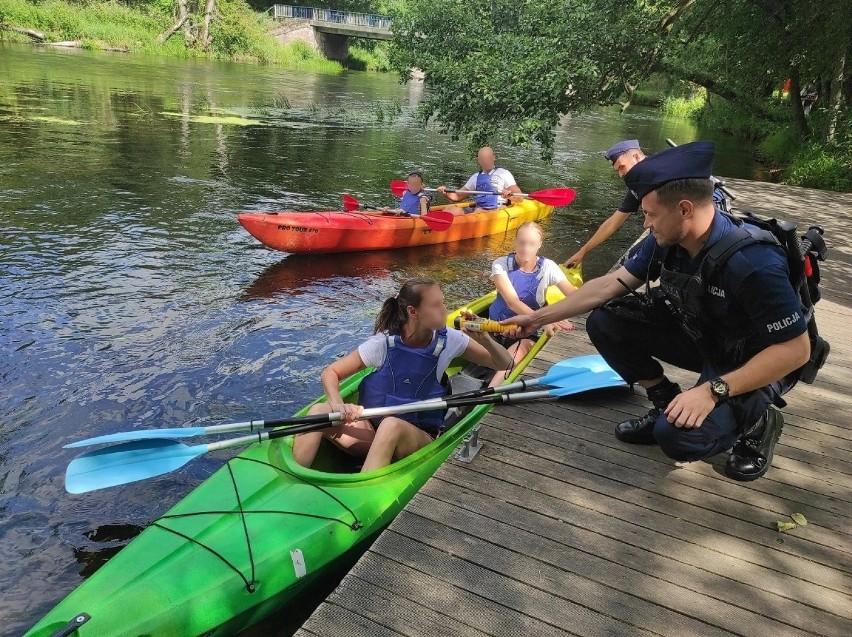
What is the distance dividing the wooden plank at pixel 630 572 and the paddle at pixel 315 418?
816 millimetres

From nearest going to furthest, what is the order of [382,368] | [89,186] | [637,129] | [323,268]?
[382,368], [323,268], [89,186], [637,129]

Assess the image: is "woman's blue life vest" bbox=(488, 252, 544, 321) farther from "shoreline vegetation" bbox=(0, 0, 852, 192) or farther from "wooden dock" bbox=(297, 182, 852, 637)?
"shoreline vegetation" bbox=(0, 0, 852, 192)

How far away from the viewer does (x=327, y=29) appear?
4112 cm

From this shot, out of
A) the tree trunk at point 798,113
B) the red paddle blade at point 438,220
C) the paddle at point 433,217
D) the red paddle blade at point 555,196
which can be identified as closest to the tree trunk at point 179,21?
the tree trunk at point 798,113

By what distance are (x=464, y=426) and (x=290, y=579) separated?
126cm

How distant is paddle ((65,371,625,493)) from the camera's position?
10.2 feet

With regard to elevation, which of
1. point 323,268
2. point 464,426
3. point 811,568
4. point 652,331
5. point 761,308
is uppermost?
point 761,308

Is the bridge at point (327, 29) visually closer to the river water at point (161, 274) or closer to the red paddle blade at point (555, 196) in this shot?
the river water at point (161, 274)

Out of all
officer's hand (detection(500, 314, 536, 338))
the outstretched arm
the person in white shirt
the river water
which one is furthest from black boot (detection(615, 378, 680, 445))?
the person in white shirt

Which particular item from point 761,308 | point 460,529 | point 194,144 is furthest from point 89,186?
point 761,308

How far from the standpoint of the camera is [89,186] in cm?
1045

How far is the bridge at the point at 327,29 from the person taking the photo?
3978 centimetres

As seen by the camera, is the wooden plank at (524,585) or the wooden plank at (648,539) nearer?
the wooden plank at (524,585)

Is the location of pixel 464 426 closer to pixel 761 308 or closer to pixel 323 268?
pixel 761 308
